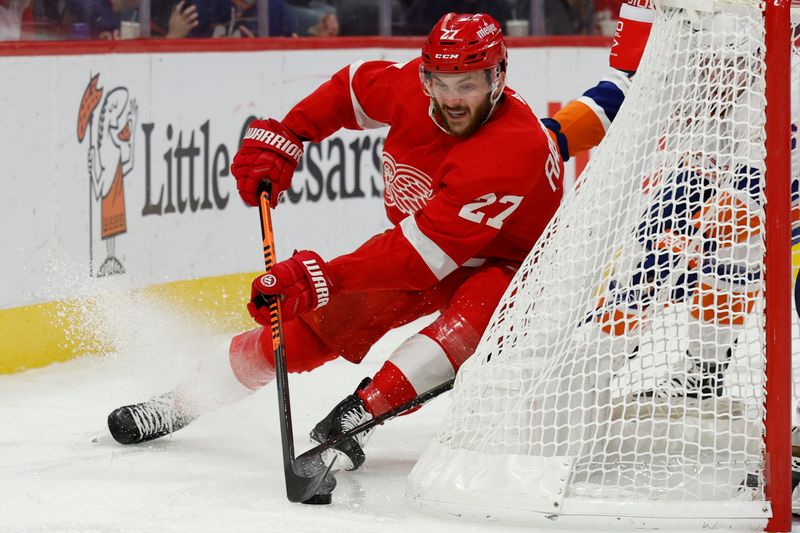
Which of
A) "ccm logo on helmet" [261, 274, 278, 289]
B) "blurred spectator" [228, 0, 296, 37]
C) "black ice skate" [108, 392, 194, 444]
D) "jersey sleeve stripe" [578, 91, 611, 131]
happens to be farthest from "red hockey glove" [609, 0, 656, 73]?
"blurred spectator" [228, 0, 296, 37]

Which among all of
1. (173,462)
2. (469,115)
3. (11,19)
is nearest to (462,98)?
(469,115)

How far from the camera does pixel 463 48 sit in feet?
9.50

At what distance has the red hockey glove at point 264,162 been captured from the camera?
329 cm

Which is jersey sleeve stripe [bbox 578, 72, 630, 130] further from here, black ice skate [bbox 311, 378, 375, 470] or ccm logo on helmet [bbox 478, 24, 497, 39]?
black ice skate [bbox 311, 378, 375, 470]

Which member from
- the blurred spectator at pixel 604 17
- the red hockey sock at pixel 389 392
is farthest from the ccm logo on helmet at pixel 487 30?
the blurred spectator at pixel 604 17

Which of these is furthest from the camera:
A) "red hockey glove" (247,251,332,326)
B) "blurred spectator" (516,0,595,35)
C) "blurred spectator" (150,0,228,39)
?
"blurred spectator" (516,0,595,35)

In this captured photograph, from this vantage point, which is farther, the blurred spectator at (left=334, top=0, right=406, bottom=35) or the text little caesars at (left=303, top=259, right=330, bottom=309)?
the blurred spectator at (left=334, top=0, right=406, bottom=35)

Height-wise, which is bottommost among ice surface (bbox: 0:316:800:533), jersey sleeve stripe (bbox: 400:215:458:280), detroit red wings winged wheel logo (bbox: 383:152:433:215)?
ice surface (bbox: 0:316:800:533)

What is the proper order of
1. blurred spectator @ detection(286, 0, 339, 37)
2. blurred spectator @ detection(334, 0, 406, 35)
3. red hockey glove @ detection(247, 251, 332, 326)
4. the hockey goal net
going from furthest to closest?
blurred spectator @ detection(334, 0, 406, 35) → blurred spectator @ detection(286, 0, 339, 37) → red hockey glove @ detection(247, 251, 332, 326) → the hockey goal net

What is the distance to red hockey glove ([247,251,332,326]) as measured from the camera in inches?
112

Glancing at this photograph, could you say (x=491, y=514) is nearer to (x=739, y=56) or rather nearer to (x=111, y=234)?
(x=739, y=56)

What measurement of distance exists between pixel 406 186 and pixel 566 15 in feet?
10.4

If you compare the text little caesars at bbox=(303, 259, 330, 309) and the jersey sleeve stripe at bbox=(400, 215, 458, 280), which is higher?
the jersey sleeve stripe at bbox=(400, 215, 458, 280)

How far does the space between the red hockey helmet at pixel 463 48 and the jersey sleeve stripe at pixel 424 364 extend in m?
0.56
